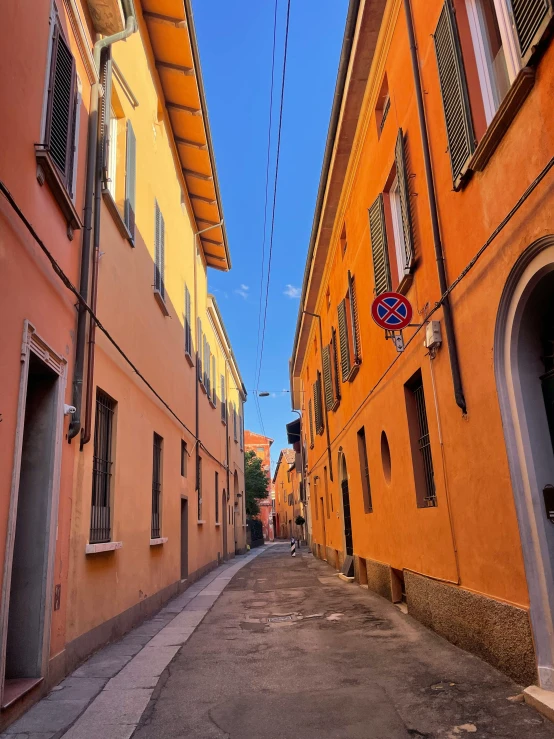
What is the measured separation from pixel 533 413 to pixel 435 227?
2407 millimetres

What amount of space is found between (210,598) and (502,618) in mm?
7069

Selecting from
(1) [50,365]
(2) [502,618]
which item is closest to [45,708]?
(1) [50,365]

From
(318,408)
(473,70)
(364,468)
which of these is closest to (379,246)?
(473,70)

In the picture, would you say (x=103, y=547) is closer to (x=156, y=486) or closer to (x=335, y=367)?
(x=156, y=486)

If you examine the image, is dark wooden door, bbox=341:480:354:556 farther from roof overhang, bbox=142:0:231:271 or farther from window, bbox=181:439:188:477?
roof overhang, bbox=142:0:231:271

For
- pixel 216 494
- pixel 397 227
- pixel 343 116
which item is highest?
pixel 343 116

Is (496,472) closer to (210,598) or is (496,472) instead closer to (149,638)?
(149,638)

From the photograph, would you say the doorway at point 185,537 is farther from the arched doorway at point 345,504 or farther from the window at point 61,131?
the window at point 61,131

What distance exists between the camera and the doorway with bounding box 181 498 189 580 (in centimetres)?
1288

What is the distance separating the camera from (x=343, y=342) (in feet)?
41.2

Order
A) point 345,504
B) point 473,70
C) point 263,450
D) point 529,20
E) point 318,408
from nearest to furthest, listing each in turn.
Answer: point 529,20
point 473,70
point 345,504
point 318,408
point 263,450

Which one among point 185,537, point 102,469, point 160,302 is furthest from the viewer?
point 185,537

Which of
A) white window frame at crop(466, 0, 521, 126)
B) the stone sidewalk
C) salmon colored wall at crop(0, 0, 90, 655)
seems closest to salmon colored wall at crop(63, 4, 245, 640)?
the stone sidewalk

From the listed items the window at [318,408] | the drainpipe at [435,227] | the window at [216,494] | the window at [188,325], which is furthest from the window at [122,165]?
the window at [216,494]
